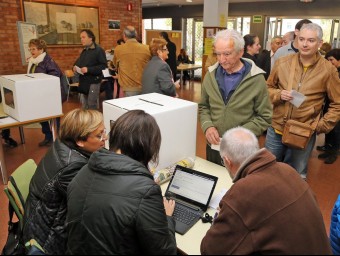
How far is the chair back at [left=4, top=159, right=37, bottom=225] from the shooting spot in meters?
1.69

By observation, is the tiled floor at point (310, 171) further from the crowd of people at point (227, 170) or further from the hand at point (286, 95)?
the hand at point (286, 95)

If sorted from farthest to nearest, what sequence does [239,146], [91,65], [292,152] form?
[91,65], [292,152], [239,146]

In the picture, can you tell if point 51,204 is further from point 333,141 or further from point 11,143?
point 333,141

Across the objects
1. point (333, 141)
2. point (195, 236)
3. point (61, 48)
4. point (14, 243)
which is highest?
point (61, 48)

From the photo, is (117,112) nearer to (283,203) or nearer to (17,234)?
(17,234)

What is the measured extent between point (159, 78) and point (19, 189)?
201 centimetres

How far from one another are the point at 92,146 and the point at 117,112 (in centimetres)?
26

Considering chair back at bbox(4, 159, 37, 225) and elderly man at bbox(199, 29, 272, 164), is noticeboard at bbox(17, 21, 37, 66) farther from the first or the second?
elderly man at bbox(199, 29, 272, 164)

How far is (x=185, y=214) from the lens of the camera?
5.25ft

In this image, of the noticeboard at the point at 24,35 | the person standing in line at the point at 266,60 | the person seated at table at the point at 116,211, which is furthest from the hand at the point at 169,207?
the noticeboard at the point at 24,35

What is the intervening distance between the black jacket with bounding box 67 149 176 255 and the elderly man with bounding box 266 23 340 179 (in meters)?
1.69

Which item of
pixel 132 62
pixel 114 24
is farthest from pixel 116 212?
pixel 114 24

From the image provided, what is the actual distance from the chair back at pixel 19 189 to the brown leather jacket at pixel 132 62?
2434 millimetres

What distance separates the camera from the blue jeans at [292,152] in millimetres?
2662
